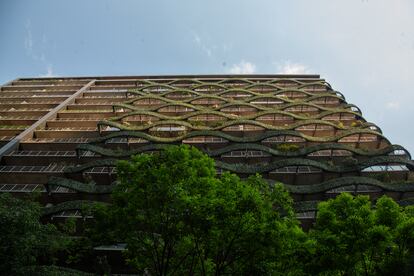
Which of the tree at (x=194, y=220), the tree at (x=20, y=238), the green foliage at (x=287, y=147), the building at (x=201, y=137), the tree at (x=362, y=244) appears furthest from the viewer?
the green foliage at (x=287, y=147)

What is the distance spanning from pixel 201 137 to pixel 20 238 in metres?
25.9

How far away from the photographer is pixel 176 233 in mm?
13898

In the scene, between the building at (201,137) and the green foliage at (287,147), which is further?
the green foliage at (287,147)

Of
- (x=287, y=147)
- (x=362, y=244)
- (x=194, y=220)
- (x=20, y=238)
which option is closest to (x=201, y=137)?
(x=287, y=147)

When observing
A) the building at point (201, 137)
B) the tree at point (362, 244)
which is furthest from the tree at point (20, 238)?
the tree at point (362, 244)

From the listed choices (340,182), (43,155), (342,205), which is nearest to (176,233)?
(342,205)

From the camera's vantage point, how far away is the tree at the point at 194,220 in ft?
44.0

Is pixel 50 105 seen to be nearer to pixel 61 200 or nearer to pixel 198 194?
pixel 61 200

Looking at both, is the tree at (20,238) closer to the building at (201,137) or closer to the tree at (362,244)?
the building at (201,137)

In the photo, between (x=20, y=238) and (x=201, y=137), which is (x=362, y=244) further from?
(x=201, y=137)

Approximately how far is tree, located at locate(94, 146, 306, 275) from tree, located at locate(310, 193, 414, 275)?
1.09 metres

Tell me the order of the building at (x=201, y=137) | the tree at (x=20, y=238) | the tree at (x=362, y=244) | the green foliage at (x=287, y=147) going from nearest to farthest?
the tree at (x=20, y=238), the tree at (x=362, y=244), the building at (x=201, y=137), the green foliage at (x=287, y=147)

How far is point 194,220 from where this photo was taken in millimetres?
13320

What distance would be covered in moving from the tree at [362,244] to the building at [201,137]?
27.7 ft
